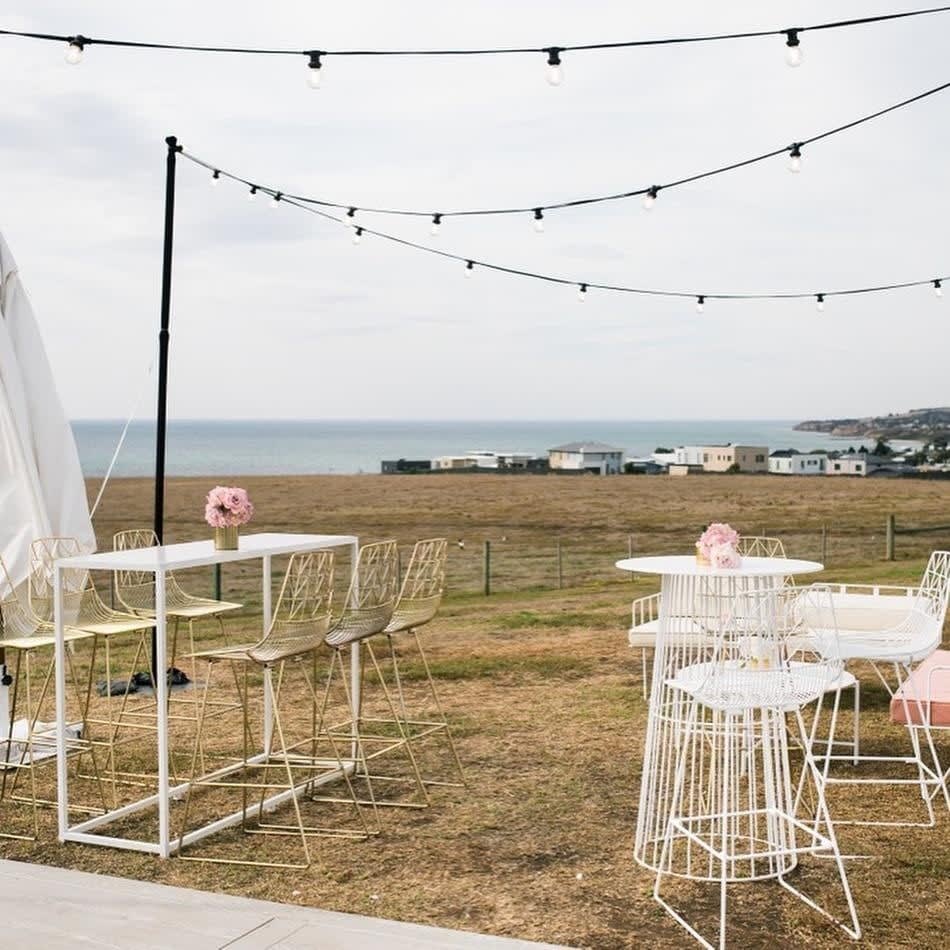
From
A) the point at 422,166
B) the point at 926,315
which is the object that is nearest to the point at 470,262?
the point at 422,166

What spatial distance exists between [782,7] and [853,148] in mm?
5321

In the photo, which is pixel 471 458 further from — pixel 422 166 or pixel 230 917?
pixel 230 917

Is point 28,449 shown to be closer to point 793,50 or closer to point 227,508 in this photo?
point 227,508

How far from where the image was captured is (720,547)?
13.6 ft

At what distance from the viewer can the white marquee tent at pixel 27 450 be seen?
533 cm

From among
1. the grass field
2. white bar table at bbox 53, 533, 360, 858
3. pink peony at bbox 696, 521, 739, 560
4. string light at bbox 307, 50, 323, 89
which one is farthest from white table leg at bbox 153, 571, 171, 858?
string light at bbox 307, 50, 323, 89

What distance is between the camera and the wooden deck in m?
3.31

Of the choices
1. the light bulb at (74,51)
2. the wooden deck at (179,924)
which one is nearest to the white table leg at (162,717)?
the wooden deck at (179,924)

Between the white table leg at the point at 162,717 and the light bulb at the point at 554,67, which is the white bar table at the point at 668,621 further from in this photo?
the light bulb at the point at 554,67

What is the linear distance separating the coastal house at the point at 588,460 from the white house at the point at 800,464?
9.81m

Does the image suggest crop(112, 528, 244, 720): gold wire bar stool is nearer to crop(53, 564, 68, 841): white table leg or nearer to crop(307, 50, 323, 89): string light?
crop(53, 564, 68, 841): white table leg

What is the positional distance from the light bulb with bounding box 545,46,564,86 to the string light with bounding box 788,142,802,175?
6.42ft

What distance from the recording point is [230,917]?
3514 millimetres

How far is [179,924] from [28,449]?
2647mm
